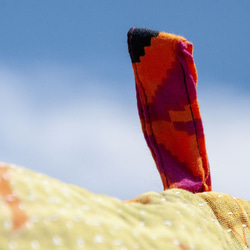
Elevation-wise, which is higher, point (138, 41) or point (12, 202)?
point (138, 41)

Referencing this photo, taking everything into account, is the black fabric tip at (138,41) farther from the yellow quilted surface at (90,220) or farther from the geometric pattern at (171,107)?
the yellow quilted surface at (90,220)

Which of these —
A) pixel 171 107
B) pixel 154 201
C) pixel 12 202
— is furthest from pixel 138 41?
pixel 12 202

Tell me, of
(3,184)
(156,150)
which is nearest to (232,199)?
(156,150)

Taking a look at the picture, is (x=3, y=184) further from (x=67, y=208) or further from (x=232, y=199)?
(x=232, y=199)

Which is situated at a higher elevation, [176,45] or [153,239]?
[176,45]

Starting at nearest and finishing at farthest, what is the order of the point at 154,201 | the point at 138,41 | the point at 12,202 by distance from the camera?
the point at 12,202 → the point at 154,201 → the point at 138,41

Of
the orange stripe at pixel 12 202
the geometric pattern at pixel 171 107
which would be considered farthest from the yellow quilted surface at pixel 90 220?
the geometric pattern at pixel 171 107

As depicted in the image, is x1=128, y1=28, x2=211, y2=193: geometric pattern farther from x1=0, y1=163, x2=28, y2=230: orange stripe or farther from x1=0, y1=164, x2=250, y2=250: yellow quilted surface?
x1=0, y1=163, x2=28, y2=230: orange stripe

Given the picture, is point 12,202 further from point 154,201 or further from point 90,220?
point 154,201
